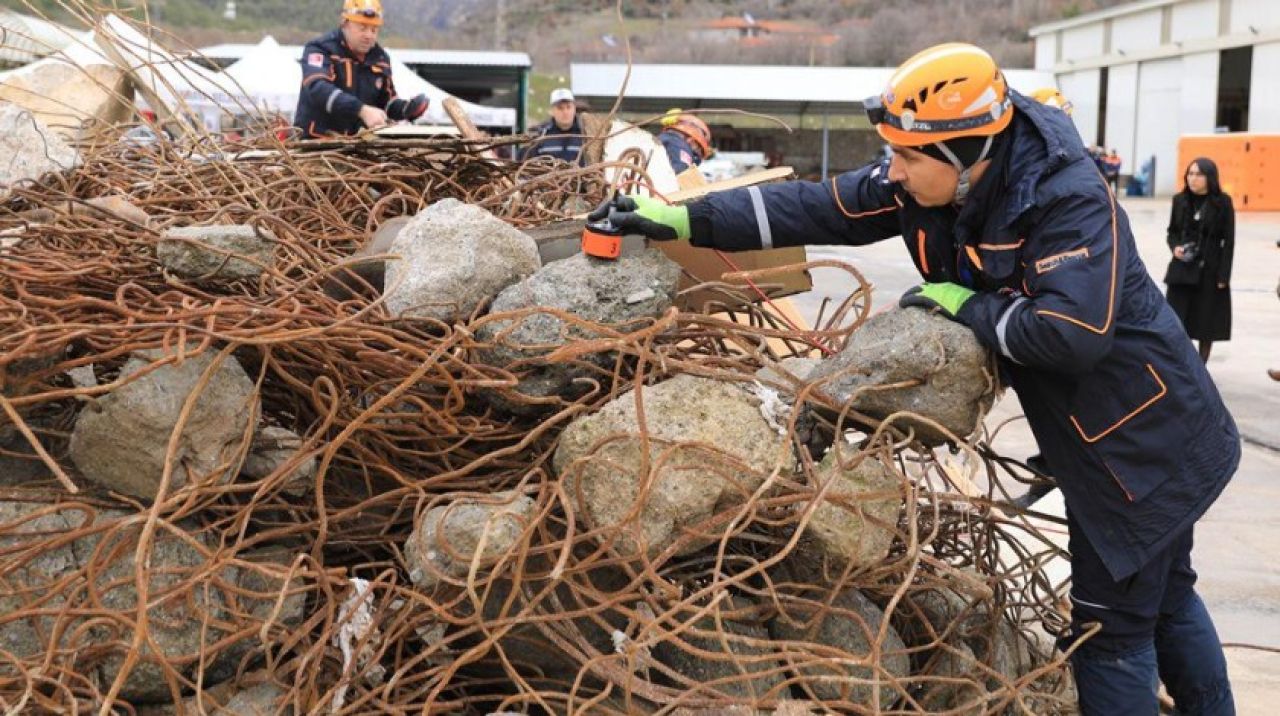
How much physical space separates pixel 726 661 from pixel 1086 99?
1953 inches

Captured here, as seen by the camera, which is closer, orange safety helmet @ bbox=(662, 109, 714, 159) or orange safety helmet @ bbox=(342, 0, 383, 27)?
orange safety helmet @ bbox=(342, 0, 383, 27)

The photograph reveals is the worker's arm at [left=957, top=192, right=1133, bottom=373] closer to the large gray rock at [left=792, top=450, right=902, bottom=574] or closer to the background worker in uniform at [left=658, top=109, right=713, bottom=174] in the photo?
Answer: the large gray rock at [left=792, top=450, right=902, bottom=574]

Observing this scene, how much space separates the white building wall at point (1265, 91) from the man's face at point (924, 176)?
38540 mm

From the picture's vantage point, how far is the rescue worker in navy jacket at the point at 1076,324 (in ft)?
9.11

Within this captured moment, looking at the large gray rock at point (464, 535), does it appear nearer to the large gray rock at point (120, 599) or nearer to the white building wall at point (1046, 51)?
the large gray rock at point (120, 599)

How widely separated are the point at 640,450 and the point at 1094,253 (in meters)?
1.03

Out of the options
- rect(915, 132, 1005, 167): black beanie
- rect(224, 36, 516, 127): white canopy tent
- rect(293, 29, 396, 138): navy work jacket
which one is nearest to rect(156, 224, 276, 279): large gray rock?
rect(915, 132, 1005, 167): black beanie

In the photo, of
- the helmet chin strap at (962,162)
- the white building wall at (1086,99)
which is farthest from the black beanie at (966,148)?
the white building wall at (1086,99)

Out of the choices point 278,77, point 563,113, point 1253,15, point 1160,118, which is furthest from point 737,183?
point 1160,118

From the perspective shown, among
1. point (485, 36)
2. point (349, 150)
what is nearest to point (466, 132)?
point (349, 150)

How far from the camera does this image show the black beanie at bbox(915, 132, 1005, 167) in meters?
2.90

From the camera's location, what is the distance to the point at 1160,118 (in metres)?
43.4

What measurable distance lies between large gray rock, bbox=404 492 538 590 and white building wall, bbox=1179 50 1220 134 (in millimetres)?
41794

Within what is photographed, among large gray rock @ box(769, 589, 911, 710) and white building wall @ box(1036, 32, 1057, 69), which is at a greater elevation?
white building wall @ box(1036, 32, 1057, 69)
